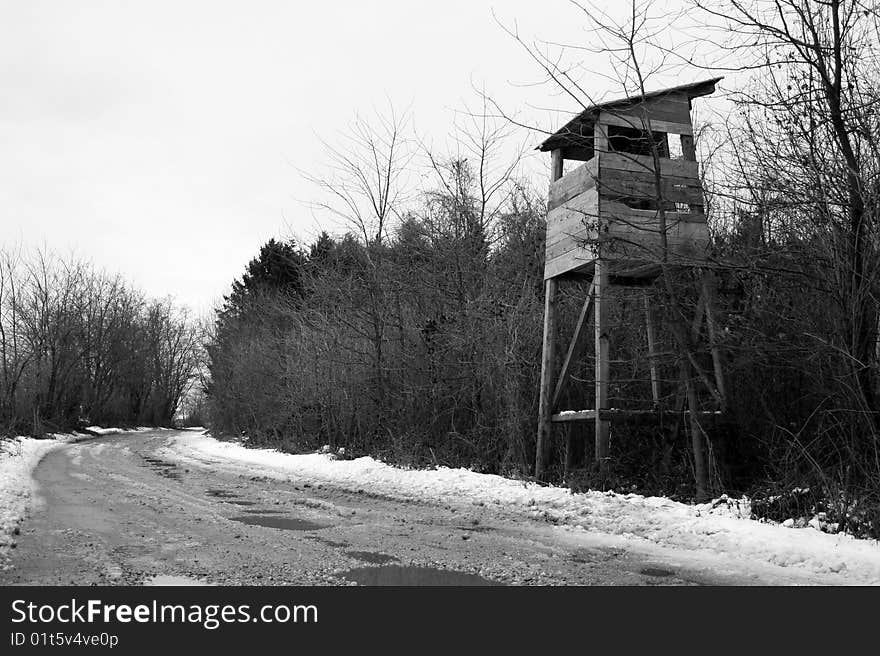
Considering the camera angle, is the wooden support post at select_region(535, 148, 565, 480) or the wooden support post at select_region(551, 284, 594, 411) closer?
the wooden support post at select_region(551, 284, 594, 411)

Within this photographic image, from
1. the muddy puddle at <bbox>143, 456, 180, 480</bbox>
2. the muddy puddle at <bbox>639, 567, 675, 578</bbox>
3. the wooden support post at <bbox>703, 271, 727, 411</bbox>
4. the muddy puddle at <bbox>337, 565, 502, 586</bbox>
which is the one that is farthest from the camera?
the muddy puddle at <bbox>143, 456, 180, 480</bbox>

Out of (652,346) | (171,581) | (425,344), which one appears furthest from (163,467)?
(171,581)

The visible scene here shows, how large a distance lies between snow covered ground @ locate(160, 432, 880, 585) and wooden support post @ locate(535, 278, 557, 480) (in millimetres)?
624

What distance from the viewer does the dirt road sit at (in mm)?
5398

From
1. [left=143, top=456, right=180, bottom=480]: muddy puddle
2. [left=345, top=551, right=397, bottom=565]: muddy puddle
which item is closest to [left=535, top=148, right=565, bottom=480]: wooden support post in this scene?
[left=345, top=551, right=397, bottom=565]: muddy puddle

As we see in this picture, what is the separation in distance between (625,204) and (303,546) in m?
6.26

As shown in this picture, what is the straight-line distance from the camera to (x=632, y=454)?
10.2 meters

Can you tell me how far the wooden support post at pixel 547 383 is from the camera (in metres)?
11.2

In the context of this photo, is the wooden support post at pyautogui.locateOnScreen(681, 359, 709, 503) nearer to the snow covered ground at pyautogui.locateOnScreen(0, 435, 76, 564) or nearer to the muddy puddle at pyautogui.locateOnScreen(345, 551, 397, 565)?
the muddy puddle at pyautogui.locateOnScreen(345, 551, 397, 565)

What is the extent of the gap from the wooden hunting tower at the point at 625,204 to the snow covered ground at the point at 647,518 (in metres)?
1.00

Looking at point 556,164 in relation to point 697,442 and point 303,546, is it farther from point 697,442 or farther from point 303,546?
point 303,546

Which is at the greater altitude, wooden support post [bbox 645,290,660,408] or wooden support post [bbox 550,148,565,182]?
wooden support post [bbox 550,148,565,182]

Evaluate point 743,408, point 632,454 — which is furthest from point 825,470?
point 632,454

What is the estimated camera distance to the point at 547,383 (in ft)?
37.3
